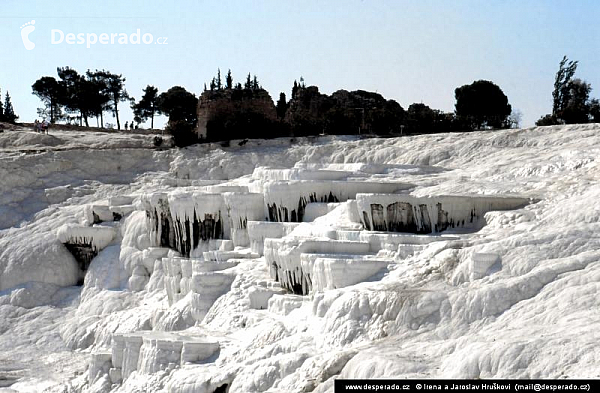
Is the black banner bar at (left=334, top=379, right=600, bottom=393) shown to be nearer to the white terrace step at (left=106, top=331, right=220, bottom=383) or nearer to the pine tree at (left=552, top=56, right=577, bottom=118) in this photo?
the white terrace step at (left=106, top=331, right=220, bottom=383)

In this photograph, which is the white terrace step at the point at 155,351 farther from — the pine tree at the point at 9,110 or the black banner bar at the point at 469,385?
the pine tree at the point at 9,110

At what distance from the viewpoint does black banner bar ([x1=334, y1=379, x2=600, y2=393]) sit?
12625mm

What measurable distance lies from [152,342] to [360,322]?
4.22 metres

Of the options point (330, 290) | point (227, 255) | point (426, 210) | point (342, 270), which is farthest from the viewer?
point (227, 255)

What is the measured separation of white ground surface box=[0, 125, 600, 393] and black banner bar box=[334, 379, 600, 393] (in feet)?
0.65

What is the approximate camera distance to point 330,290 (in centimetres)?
1873

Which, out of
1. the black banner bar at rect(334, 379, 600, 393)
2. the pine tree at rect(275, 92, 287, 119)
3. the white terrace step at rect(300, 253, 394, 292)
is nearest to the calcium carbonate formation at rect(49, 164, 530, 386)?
the white terrace step at rect(300, 253, 394, 292)

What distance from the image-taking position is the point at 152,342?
63.6 feet

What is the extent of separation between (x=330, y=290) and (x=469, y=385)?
544 centimetres

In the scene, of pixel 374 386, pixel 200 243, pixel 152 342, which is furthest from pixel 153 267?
pixel 374 386

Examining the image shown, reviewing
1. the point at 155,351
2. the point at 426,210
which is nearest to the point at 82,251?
the point at 155,351

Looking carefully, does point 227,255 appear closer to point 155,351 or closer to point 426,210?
point 426,210

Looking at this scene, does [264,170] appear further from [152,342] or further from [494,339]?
[494,339]

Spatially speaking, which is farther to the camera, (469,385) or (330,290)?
(330,290)
